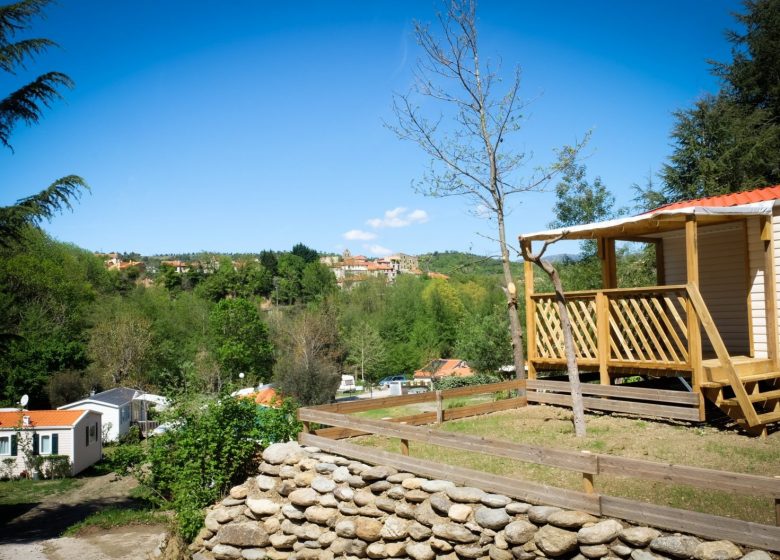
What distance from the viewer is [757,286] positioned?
9594 millimetres

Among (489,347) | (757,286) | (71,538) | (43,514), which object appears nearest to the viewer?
(757,286)

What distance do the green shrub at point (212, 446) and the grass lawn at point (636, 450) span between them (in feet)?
5.81

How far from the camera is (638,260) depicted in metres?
23.3

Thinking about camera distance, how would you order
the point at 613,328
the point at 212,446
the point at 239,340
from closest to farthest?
the point at 613,328
the point at 212,446
the point at 239,340

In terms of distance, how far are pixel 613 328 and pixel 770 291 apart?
2.29m

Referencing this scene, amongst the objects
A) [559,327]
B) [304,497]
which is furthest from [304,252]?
[304,497]

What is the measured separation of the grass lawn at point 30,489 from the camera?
23609mm

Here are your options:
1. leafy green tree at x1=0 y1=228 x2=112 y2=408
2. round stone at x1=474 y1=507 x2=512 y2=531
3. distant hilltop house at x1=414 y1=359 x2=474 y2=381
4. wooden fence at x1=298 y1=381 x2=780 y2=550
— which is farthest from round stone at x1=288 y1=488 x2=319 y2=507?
distant hilltop house at x1=414 y1=359 x2=474 y2=381

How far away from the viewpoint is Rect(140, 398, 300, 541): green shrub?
997cm

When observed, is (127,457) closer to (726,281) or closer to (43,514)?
(43,514)

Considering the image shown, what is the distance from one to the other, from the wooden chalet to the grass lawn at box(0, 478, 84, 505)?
22175 mm

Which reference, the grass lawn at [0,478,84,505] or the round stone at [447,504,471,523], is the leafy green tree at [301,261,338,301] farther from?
the round stone at [447,504,471,523]

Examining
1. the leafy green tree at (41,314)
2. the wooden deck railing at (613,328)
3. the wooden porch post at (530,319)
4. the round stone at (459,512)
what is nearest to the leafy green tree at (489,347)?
the wooden deck railing at (613,328)

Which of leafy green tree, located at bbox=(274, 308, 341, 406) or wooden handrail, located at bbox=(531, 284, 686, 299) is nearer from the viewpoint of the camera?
wooden handrail, located at bbox=(531, 284, 686, 299)
